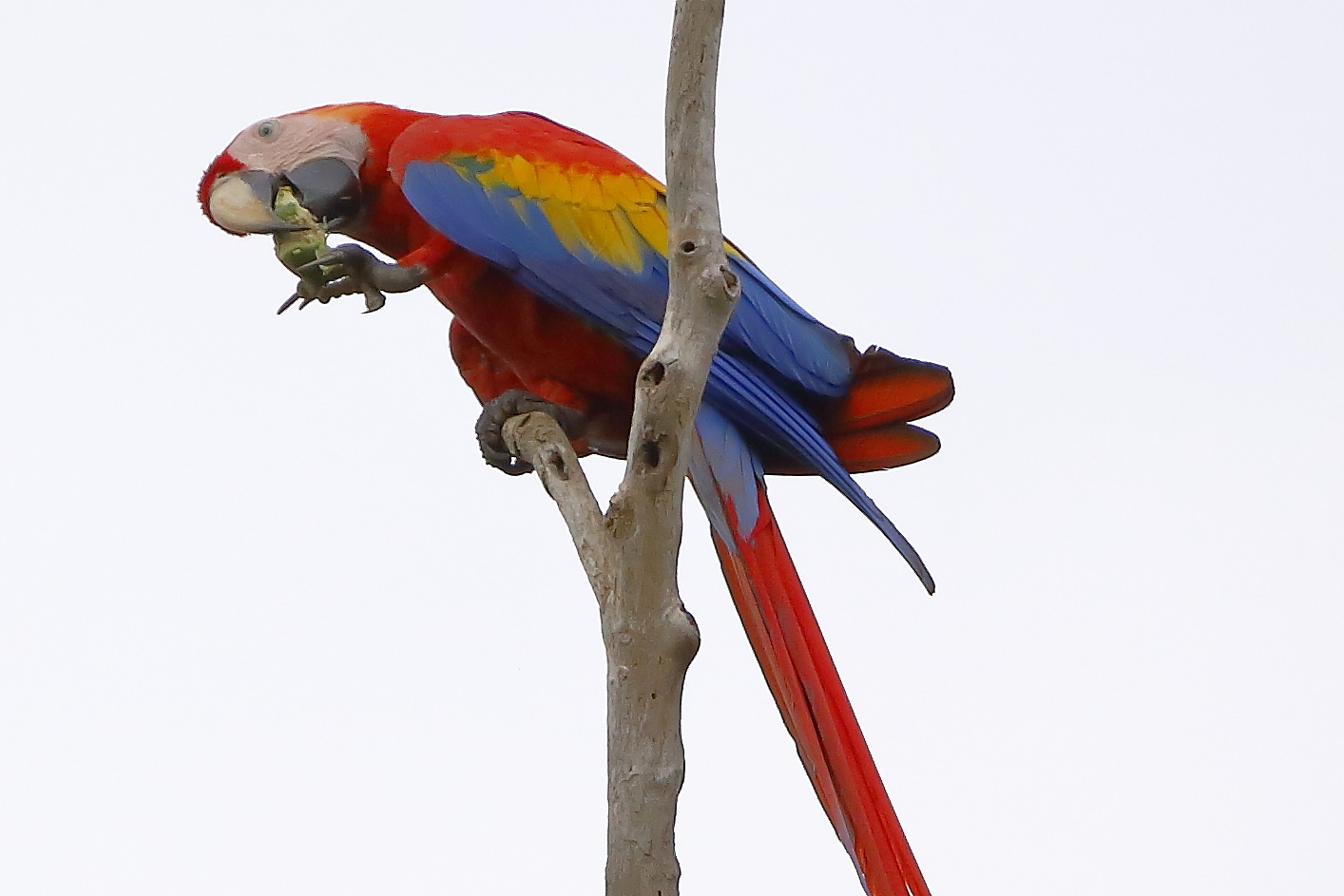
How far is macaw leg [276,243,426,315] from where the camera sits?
65.2 inches

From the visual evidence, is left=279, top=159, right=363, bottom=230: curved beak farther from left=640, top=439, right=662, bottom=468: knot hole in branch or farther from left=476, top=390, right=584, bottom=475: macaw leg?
left=640, top=439, right=662, bottom=468: knot hole in branch

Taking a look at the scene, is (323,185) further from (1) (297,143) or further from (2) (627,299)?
(2) (627,299)

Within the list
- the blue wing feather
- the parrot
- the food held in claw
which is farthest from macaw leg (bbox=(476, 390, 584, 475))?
the food held in claw

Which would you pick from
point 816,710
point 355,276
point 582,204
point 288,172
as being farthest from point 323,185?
point 816,710

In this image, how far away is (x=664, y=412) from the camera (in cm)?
123

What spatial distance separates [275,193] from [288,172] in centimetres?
3

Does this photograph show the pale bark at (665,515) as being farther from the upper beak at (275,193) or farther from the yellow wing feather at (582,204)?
the upper beak at (275,193)

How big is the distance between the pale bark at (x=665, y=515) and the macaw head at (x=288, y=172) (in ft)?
2.17

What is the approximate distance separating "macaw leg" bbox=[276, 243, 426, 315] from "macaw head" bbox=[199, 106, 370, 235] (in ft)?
0.31

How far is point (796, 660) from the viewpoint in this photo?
1.60m

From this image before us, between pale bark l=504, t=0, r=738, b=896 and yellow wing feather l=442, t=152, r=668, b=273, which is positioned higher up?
yellow wing feather l=442, t=152, r=668, b=273

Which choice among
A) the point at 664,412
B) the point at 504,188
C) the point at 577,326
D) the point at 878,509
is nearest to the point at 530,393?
the point at 577,326

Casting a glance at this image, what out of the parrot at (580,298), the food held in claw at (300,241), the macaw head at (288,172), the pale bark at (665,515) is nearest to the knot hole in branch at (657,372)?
the pale bark at (665,515)

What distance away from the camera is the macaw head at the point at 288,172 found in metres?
1.76
